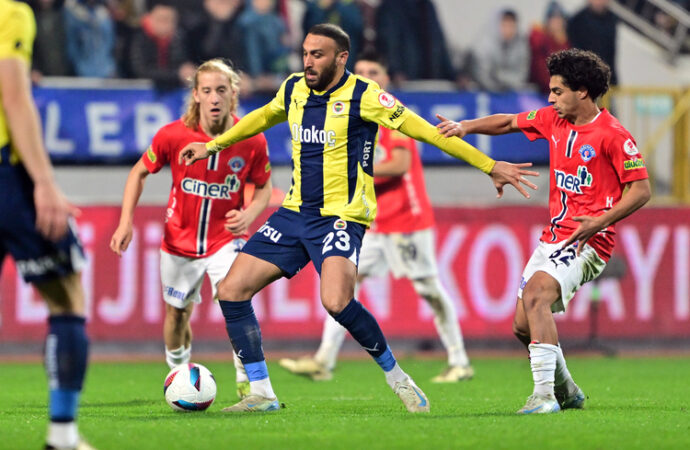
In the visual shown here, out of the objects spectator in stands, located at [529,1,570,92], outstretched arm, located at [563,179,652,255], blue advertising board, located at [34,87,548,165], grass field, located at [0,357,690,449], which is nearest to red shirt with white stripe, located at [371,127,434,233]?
grass field, located at [0,357,690,449]

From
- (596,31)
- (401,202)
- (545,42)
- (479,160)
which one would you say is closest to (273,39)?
(545,42)

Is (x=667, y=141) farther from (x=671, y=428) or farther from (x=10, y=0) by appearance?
(x=10, y=0)

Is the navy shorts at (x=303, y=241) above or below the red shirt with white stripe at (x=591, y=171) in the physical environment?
below

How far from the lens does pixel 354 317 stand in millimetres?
6793

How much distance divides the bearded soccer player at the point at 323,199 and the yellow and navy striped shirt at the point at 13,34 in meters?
2.36

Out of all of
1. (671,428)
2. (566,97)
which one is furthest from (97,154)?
(671,428)

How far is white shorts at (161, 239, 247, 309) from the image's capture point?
26.5ft

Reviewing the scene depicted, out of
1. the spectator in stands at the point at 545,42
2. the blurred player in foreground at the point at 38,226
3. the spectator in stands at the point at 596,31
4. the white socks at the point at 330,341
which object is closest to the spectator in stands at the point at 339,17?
the spectator in stands at the point at 545,42

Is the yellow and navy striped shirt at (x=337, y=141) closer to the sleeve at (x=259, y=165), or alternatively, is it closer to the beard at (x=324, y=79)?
the beard at (x=324, y=79)

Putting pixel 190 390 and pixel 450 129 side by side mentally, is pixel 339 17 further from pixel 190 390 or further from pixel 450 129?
pixel 190 390

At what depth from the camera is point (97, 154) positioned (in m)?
14.8

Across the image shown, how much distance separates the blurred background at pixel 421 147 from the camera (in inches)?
527

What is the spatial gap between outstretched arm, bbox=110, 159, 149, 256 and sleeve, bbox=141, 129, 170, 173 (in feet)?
0.13

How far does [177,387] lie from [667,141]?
1053 cm
